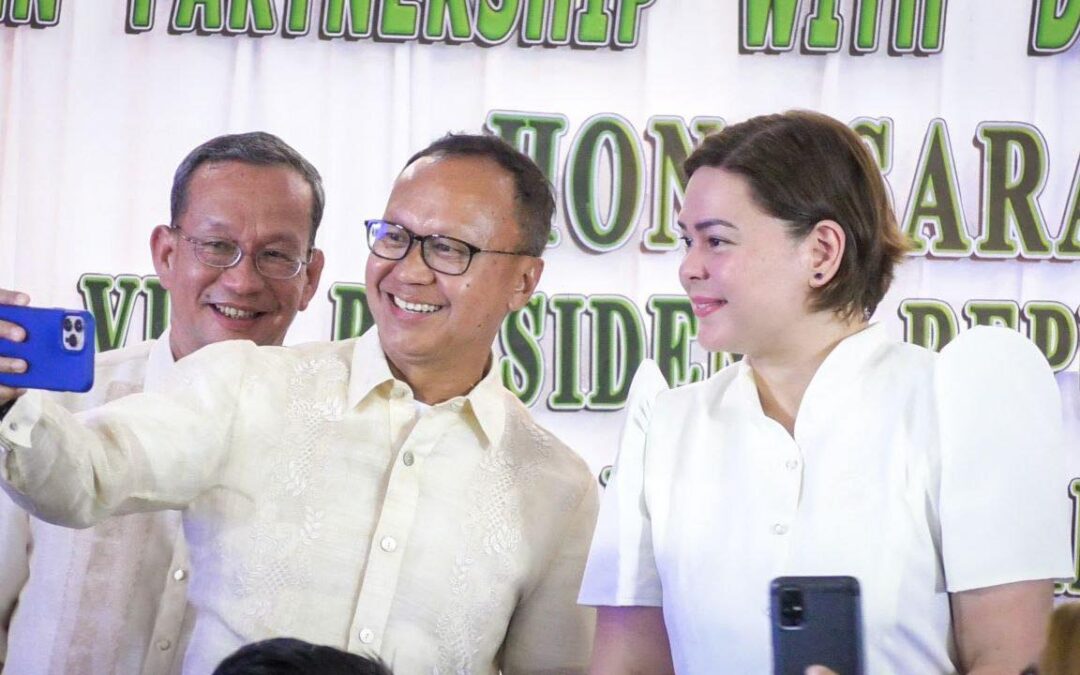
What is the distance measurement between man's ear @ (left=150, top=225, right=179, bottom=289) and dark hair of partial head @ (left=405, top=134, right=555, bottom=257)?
2.47ft

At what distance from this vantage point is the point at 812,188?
2223 millimetres

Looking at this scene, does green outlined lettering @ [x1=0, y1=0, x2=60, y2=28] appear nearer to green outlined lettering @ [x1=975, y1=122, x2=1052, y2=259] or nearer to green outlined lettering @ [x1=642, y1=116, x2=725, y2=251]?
green outlined lettering @ [x1=642, y1=116, x2=725, y2=251]

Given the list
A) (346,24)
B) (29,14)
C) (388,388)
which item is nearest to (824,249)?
(388,388)

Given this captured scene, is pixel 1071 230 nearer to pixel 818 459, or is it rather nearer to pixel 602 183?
pixel 602 183

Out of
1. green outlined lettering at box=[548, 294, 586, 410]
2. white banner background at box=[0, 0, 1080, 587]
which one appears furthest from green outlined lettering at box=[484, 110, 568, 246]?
green outlined lettering at box=[548, 294, 586, 410]

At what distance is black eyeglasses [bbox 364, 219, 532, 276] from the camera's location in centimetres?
249

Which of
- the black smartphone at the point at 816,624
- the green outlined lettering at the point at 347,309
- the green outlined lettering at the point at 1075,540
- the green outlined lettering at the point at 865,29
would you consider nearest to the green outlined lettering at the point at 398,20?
the green outlined lettering at the point at 347,309

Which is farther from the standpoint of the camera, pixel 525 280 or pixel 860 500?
pixel 525 280

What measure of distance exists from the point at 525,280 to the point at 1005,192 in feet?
4.65

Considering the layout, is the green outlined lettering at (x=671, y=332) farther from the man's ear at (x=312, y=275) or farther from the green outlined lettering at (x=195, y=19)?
the green outlined lettering at (x=195, y=19)

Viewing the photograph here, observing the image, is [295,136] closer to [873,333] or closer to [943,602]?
[873,333]

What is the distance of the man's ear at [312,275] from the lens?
315 centimetres

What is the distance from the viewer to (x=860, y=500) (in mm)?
2100

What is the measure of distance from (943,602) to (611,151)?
1.62 meters
